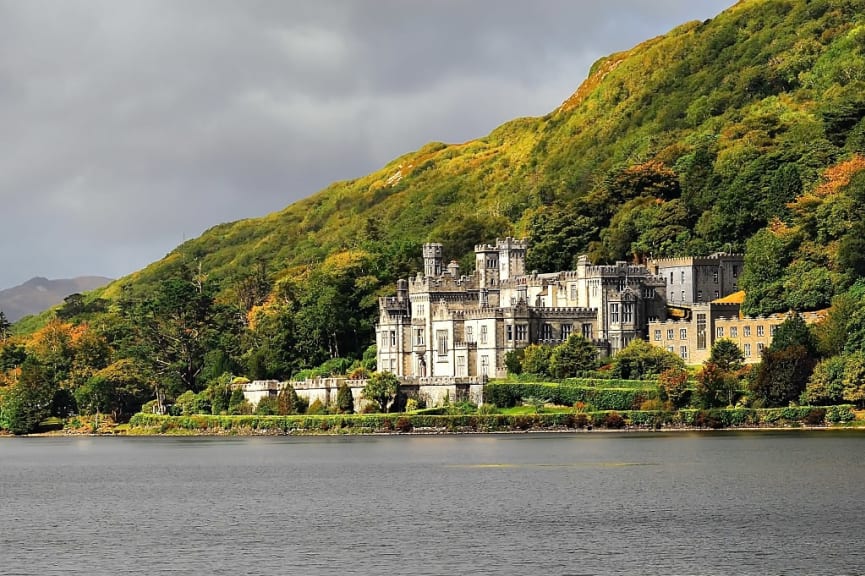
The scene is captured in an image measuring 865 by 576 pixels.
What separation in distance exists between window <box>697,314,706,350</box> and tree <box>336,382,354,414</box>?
25.5 m

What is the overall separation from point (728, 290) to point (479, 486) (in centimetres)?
5514

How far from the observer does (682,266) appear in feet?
415

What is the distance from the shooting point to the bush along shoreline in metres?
99.8

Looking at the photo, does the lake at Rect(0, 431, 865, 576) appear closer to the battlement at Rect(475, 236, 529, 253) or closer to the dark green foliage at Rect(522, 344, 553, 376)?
the dark green foliage at Rect(522, 344, 553, 376)

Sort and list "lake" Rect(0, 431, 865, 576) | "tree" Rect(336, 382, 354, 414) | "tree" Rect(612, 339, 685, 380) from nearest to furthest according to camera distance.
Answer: "lake" Rect(0, 431, 865, 576)
"tree" Rect(612, 339, 685, 380)
"tree" Rect(336, 382, 354, 414)

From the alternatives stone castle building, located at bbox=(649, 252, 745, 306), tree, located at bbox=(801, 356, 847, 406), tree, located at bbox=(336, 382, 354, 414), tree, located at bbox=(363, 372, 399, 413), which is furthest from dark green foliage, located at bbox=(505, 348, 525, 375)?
tree, located at bbox=(801, 356, 847, 406)

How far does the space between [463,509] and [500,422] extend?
1732 inches

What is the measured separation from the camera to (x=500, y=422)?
112 meters

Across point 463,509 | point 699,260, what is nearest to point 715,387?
point 699,260

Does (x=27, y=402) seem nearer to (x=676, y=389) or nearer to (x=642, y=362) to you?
(x=642, y=362)

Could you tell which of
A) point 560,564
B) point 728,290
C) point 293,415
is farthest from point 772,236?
point 560,564

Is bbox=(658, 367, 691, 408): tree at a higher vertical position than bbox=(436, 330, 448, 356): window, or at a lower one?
lower

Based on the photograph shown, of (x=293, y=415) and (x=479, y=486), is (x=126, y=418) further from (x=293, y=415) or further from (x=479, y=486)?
(x=479, y=486)

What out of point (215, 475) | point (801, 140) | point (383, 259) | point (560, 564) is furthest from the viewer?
point (383, 259)
